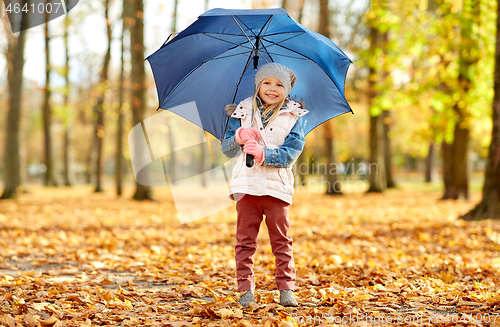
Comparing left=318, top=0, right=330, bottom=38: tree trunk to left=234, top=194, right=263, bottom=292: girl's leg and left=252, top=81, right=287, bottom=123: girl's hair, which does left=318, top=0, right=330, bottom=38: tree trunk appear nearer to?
left=252, top=81, right=287, bottom=123: girl's hair

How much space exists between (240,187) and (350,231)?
4663 millimetres

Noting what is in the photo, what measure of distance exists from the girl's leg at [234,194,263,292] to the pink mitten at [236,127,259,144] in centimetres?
42

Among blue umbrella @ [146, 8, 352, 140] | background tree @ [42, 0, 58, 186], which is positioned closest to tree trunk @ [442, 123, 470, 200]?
blue umbrella @ [146, 8, 352, 140]

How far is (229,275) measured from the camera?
4.24 m

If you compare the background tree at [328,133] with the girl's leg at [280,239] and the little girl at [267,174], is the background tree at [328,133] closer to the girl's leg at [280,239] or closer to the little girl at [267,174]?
the little girl at [267,174]

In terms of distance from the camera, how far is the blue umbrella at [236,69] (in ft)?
11.4

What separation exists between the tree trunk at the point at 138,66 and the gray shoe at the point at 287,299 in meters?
10.8

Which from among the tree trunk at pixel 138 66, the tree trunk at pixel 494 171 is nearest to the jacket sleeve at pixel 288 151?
the tree trunk at pixel 494 171

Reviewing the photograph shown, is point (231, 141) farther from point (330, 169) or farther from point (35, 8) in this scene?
point (330, 169)

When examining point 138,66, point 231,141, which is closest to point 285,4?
point 138,66

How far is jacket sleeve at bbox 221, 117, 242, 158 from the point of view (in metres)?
3.11

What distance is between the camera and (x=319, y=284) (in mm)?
3803

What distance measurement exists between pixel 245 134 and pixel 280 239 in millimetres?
835

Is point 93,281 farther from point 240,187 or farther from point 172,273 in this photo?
point 240,187
